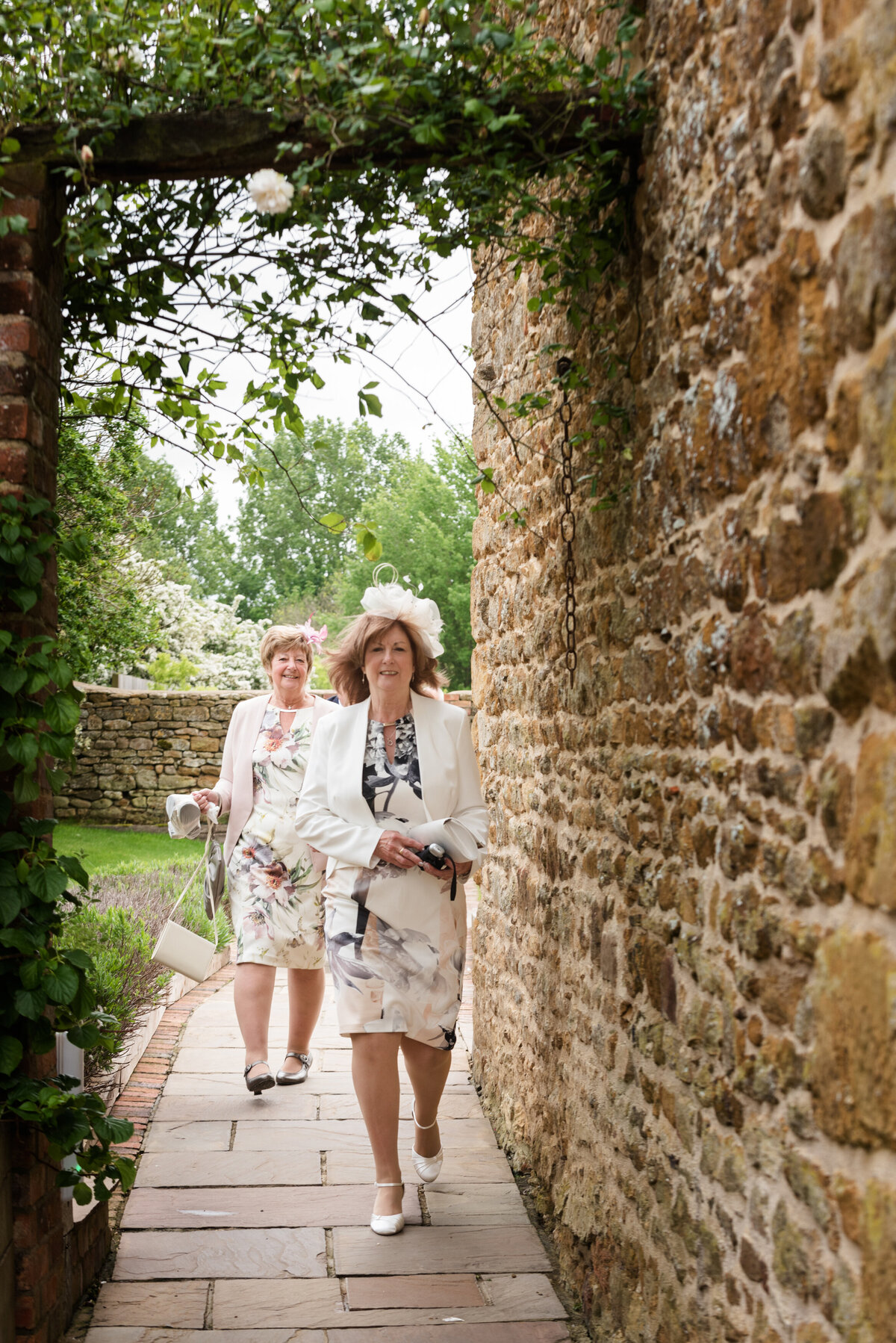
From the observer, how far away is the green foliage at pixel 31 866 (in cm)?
249

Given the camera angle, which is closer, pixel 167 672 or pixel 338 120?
pixel 338 120

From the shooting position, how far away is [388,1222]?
135 inches

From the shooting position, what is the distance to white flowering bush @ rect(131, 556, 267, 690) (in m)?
21.1

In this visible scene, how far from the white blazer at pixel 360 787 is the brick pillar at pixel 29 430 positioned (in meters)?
1.02

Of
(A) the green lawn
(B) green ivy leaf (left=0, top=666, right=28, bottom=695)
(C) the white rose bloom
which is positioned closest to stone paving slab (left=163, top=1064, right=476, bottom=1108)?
(B) green ivy leaf (left=0, top=666, right=28, bottom=695)

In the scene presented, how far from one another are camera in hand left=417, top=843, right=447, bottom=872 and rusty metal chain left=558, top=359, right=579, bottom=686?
652 millimetres

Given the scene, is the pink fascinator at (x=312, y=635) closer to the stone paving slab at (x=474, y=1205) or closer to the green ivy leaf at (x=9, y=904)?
the stone paving slab at (x=474, y=1205)

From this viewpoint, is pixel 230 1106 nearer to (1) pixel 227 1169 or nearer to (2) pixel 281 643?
(1) pixel 227 1169

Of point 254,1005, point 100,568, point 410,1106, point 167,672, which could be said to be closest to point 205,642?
point 167,672

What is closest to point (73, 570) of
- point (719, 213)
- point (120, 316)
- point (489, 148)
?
point (120, 316)

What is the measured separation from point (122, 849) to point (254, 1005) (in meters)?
7.03

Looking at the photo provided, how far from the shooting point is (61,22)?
2516mm

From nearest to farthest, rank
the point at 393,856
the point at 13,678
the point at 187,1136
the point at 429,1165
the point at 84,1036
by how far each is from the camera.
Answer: the point at 13,678
the point at 84,1036
the point at 393,856
the point at 429,1165
the point at 187,1136

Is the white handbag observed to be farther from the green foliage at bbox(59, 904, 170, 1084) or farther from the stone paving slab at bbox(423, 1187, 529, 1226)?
the stone paving slab at bbox(423, 1187, 529, 1226)
